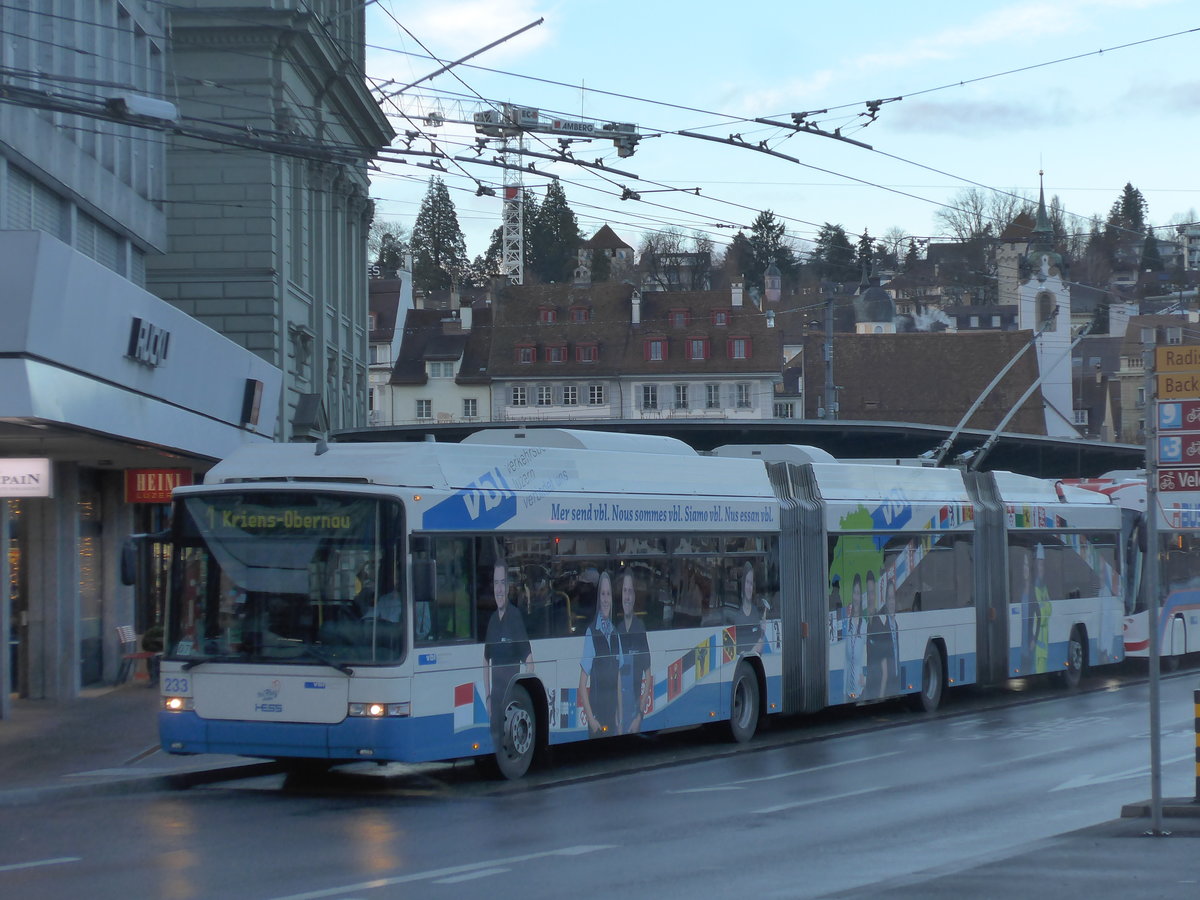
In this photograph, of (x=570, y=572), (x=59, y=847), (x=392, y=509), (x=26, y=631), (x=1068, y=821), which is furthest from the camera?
(x=26, y=631)

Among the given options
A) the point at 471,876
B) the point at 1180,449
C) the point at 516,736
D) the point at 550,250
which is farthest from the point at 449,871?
the point at 550,250

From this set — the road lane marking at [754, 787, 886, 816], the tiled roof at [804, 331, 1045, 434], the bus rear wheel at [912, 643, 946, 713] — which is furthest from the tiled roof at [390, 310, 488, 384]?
the road lane marking at [754, 787, 886, 816]

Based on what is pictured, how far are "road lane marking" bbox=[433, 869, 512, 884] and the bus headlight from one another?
A: 10.7 feet

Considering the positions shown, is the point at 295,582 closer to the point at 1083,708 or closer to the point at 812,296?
the point at 1083,708

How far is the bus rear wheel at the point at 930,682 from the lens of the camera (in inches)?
870

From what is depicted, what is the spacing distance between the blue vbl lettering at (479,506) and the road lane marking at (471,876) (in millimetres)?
4143

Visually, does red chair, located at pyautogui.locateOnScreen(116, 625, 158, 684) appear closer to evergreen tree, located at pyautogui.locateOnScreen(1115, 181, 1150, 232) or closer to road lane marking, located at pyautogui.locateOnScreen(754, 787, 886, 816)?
road lane marking, located at pyautogui.locateOnScreen(754, 787, 886, 816)

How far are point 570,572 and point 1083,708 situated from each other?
1010 centimetres

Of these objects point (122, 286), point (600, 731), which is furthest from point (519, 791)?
point (122, 286)

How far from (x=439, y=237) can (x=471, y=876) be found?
134518 millimetres

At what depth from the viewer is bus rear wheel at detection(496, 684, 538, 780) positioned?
1430 centimetres

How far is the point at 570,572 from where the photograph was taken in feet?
50.5

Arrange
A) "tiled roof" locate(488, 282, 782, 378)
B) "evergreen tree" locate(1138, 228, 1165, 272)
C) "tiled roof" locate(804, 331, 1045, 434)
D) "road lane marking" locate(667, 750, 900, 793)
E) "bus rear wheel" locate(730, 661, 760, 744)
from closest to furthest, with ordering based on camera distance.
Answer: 1. "road lane marking" locate(667, 750, 900, 793)
2. "bus rear wheel" locate(730, 661, 760, 744)
3. "tiled roof" locate(804, 331, 1045, 434)
4. "tiled roof" locate(488, 282, 782, 378)
5. "evergreen tree" locate(1138, 228, 1165, 272)

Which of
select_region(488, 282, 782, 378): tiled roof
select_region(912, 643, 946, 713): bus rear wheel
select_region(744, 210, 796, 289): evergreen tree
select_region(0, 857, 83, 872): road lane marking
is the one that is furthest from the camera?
select_region(744, 210, 796, 289): evergreen tree
